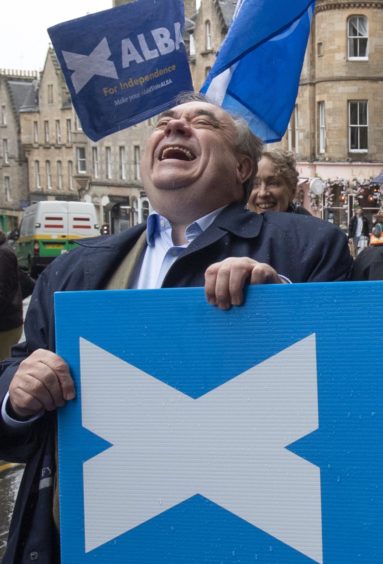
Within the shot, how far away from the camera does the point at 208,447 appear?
2.20 metres

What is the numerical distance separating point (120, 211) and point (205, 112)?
53548mm

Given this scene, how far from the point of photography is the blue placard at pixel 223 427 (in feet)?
6.90

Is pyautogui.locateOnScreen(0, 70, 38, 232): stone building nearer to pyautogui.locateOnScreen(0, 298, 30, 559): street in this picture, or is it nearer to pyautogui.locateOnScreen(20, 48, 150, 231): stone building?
pyautogui.locateOnScreen(20, 48, 150, 231): stone building

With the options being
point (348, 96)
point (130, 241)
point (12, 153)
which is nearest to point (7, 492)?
point (130, 241)

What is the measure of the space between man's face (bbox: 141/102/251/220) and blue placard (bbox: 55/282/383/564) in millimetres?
502

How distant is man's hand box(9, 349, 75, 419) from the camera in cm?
227

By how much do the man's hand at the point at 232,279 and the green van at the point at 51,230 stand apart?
2736 cm

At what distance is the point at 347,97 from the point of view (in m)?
37.2

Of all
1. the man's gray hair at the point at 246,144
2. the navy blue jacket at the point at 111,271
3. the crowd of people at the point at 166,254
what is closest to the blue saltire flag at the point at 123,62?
the man's gray hair at the point at 246,144

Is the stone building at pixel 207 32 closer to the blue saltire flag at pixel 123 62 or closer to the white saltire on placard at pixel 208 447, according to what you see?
the blue saltire flag at pixel 123 62

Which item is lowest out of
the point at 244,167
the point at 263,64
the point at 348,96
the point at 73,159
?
the point at 244,167

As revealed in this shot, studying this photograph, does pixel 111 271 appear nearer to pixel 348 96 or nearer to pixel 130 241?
pixel 130 241

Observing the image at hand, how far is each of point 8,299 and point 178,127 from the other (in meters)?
4.27

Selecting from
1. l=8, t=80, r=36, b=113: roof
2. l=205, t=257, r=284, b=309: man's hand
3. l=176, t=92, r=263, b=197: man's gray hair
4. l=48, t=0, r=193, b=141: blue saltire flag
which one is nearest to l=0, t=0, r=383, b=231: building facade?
l=8, t=80, r=36, b=113: roof
